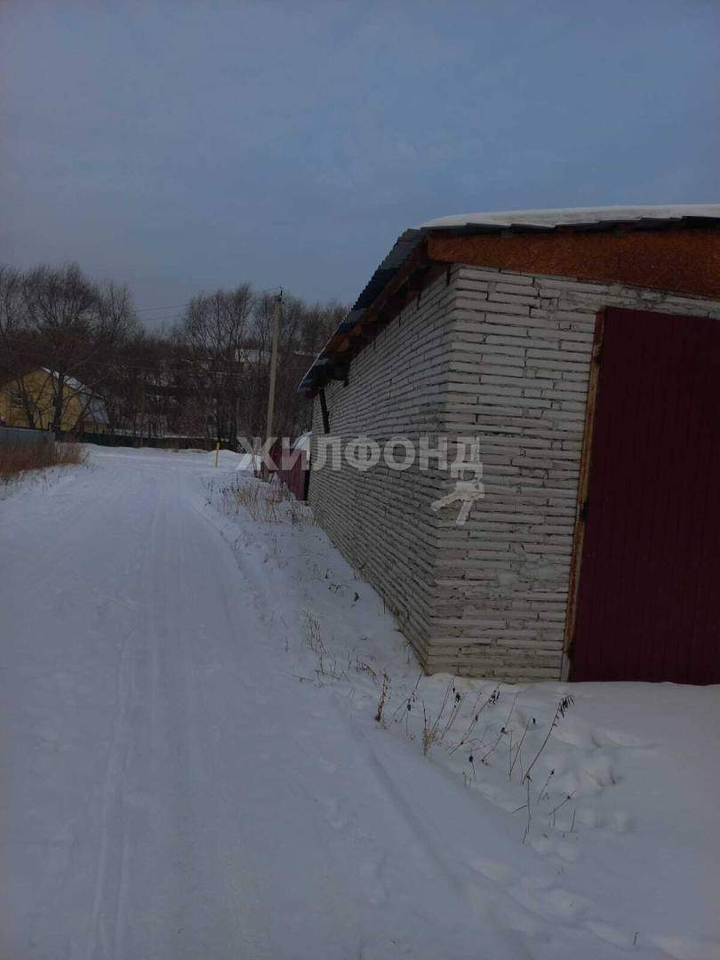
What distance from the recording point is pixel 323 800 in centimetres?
280

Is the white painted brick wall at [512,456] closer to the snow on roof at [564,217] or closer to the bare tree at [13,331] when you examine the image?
the snow on roof at [564,217]

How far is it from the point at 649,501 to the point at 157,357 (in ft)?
135

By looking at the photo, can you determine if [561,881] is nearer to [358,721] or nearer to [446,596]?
[358,721]

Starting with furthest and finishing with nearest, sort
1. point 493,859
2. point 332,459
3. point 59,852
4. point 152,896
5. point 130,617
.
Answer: point 332,459 → point 130,617 → point 493,859 → point 59,852 → point 152,896

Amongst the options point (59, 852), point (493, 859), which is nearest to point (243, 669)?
point (59, 852)

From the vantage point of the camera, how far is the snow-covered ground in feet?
6.89

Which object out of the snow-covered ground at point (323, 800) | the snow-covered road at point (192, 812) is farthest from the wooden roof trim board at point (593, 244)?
the snow-covered road at point (192, 812)

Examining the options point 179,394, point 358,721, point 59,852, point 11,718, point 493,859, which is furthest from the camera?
point 179,394

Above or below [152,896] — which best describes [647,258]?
above

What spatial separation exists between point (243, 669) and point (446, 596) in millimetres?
1629

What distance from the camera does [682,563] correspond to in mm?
4512

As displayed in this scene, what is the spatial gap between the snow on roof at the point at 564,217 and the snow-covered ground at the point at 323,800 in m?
3.38

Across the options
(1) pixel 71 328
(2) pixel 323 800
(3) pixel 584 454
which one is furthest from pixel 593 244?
(1) pixel 71 328

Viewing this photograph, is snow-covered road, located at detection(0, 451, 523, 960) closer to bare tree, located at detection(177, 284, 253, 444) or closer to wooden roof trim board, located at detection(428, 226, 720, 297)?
wooden roof trim board, located at detection(428, 226, 720, 297)
